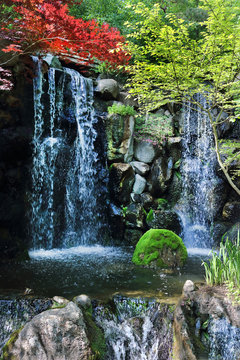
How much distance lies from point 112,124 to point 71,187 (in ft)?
9.00

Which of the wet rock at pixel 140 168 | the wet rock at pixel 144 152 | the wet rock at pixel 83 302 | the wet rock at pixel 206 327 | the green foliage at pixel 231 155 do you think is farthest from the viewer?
the wet rock at pixel 144 152

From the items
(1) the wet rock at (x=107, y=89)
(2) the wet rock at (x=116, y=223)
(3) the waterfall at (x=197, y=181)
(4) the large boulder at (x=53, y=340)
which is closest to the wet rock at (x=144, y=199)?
(2) the wet rock at (x=116, y=223)

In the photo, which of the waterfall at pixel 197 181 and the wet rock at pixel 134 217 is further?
the waterfall at pixel 197 181

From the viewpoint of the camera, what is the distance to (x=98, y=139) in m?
10.0

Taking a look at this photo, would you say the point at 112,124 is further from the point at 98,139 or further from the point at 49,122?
the point at 49,122

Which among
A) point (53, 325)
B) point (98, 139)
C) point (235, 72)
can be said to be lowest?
point (53, 325)

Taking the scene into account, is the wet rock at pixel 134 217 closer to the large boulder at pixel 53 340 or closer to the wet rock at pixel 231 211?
the wet rock at pixel 231 211

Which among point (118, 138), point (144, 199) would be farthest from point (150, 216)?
point (118, 138)

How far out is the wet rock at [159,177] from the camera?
1035 cm

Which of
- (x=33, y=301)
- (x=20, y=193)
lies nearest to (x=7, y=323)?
(x=33, y=301)

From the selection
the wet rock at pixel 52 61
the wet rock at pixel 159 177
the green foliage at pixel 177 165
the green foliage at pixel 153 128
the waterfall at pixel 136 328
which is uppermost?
the wet rock at pixel 52 61

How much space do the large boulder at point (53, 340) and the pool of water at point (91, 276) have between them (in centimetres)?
114

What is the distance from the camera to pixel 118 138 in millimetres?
10070

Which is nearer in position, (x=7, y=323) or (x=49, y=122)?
(x=7, y=323)
